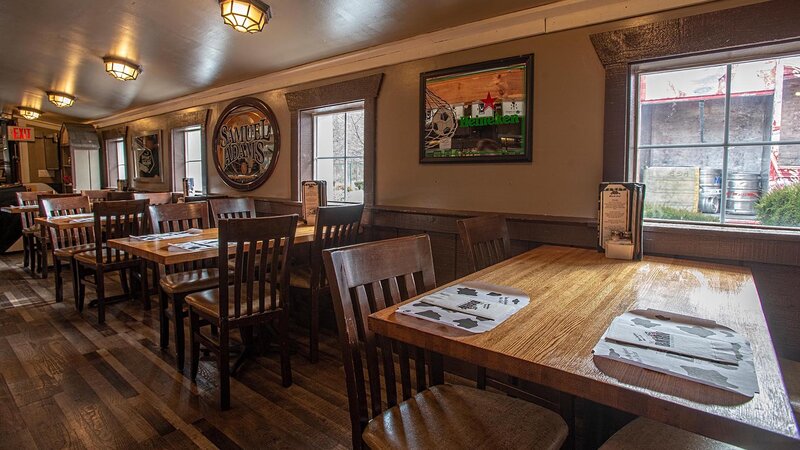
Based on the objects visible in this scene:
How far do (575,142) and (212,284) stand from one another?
233 cm

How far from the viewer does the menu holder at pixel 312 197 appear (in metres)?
3.49

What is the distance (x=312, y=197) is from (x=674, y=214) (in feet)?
8.32

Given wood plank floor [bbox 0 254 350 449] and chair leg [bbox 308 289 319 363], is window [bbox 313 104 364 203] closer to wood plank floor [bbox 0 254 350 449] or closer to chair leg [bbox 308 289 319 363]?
chair leg [bbox 308 289 319 363]

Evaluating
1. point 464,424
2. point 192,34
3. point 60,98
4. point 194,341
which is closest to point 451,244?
point 194,341

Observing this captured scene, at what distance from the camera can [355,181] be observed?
12.0 feet

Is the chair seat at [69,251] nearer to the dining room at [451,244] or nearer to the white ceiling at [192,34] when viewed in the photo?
the dining room at [451,244]

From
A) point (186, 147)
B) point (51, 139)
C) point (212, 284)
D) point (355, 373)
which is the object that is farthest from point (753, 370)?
point (51, 139)

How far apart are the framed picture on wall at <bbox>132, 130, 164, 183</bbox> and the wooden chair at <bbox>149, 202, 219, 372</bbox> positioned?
3.27 meters

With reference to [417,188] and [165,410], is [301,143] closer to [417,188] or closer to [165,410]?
[417,188]

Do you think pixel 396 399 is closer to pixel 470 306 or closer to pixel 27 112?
pixel 470 306

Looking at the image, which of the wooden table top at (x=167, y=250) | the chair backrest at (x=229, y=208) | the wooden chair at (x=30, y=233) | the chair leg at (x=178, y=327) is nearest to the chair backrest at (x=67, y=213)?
the wooden chair at (x=30, y=233)

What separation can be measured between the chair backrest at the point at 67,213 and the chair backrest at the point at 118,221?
21.0 inches

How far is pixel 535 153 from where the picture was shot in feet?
8.09

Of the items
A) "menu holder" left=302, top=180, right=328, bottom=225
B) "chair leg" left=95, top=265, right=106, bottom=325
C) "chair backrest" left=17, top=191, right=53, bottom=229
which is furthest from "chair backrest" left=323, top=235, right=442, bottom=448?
"chair backrest" left=17, top=191, right=53, bottom=229
